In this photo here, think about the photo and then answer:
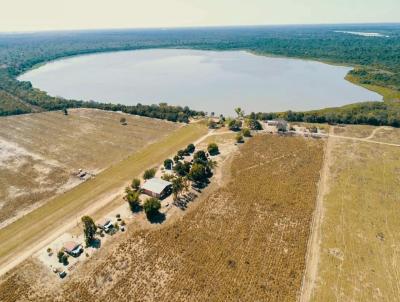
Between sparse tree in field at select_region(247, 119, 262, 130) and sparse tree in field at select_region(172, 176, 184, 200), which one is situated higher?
sparse tree in field at select_region(172, 176, 184, 200)

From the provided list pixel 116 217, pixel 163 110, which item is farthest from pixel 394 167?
pixel 163 110

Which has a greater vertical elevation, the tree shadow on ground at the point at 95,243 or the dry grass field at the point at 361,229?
the tree shadow on ground at the point at 95,243

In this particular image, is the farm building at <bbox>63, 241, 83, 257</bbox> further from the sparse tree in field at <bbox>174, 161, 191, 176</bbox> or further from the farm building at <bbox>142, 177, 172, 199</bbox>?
the sparse tree in field at <bbox>174, 161, 191, 176</bbox>

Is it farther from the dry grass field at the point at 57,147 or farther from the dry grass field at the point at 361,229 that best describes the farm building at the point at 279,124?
the dry grass field at the point at 57,147

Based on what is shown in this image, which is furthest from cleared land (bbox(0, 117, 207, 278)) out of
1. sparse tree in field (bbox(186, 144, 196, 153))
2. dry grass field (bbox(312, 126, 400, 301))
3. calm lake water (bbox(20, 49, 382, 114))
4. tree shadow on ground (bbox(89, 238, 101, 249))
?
calm lake water (bbox(20, 49, 382, 114))

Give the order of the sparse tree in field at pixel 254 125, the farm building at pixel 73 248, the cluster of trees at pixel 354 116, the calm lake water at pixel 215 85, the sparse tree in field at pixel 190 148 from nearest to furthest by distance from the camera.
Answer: the farm building at pixel 73 248, the sparse tree in field at pixel 190 148, the sparse tree in field at pixel 254 125, the cluster of trees at pixel 354 116, the calm lake water at pixel 215 85

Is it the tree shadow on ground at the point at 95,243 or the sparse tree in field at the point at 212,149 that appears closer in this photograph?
the tree shadow on ground at the point at 95,243

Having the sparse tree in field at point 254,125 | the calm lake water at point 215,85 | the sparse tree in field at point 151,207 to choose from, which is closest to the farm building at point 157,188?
the sparse tree in field at point 151,207
